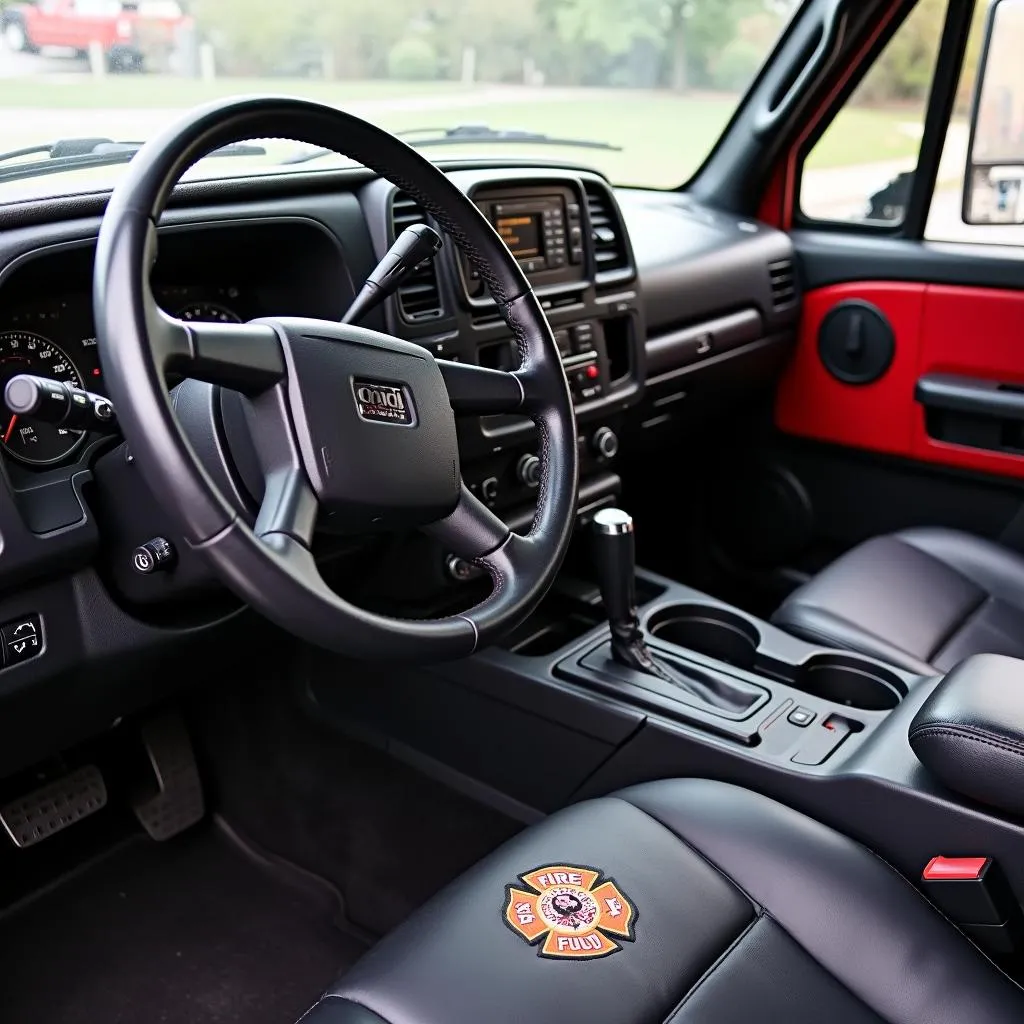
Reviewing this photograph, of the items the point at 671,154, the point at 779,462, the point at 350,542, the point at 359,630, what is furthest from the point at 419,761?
the point at 671,154

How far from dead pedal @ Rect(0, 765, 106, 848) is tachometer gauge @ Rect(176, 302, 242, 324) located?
78 centimetres

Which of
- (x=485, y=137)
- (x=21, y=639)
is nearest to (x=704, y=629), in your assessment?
(x=485, y=137)

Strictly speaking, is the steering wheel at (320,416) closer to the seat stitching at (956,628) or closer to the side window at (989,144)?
the seat stitching at (956,628)

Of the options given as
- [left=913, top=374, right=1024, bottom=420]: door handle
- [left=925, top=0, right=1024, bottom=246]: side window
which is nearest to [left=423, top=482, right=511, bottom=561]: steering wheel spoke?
[left=913, top=374, right=1024, bottom=420]: door handle

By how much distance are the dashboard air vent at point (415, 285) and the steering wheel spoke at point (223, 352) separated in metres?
0.59

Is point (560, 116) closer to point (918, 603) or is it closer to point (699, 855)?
point (918, 603)

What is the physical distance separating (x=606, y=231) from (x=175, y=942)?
1377mm

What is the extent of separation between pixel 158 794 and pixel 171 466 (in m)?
1.21

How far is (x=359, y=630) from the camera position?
3.11 ft

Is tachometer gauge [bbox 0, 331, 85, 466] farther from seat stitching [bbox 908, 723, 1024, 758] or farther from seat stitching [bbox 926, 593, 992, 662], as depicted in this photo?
seat stitching [bbox 926, 593, 992, 662]

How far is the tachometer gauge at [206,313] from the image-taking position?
1476 millimetres

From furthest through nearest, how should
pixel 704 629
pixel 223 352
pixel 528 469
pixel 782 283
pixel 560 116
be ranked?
pixel 782 283, pixel 560 116, pixel 704 629, pixel 528 469, pixel 223 352

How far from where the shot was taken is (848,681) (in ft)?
5.73

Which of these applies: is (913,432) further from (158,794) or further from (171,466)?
(171,466)
